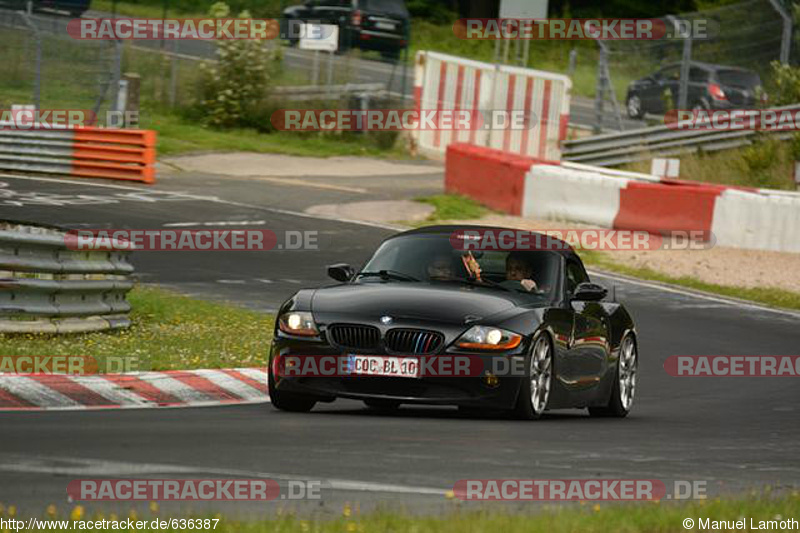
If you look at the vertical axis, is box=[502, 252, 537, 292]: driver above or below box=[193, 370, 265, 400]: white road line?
above

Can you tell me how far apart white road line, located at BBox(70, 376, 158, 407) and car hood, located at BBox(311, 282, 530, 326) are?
4.28 feet

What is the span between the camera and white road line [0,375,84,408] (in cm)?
1098

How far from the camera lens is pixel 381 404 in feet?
37.9

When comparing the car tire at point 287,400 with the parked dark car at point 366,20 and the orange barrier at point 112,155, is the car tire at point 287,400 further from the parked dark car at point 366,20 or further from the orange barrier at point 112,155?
the parked dark car at point 366,20

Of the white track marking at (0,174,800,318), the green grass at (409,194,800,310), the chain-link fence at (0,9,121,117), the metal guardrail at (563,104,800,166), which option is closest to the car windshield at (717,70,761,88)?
the metal guardrail at (563,104,800,166)

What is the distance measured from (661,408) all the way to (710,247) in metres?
11.0

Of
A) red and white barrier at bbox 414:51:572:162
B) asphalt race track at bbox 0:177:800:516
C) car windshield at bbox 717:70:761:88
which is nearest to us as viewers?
asphalt race track at bbox 0:177:800:516

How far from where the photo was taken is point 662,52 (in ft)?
106

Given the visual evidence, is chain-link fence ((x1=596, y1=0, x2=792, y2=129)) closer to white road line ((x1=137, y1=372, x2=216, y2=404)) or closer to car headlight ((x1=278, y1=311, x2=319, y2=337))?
white road line ((x1=137, y1=372, x2=216, y2=404))

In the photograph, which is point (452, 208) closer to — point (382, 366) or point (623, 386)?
point (623, 386)

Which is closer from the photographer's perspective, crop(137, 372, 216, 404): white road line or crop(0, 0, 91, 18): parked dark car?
crop(137, 372, 216, 404): white road line

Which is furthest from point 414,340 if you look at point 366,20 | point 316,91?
point 366,20

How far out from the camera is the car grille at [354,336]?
11062 millimetres

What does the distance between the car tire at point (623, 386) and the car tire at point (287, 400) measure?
8.75 feet
